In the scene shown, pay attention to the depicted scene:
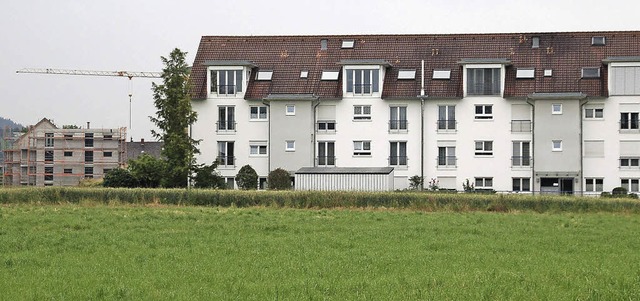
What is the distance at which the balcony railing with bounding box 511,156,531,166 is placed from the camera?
63.5 metres

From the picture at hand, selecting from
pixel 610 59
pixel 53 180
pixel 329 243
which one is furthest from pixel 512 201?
pixel 53 180

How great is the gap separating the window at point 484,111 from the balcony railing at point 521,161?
11.3 ft

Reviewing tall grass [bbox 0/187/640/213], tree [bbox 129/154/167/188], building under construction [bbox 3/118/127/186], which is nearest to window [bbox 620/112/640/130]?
tall grass [bbox 0/187/640/213]

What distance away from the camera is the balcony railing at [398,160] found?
65.0m

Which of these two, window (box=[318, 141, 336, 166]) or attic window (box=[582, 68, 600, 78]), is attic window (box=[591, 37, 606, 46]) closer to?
attic window (box=[582, 68, 600, 78])

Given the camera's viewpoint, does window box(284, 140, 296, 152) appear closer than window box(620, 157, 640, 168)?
No

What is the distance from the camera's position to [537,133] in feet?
206

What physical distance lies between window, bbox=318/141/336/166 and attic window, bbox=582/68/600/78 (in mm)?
18717

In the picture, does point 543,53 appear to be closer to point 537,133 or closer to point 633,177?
point 537,133

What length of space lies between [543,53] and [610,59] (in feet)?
18.0

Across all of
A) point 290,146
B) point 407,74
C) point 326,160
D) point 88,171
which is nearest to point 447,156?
point 407,74

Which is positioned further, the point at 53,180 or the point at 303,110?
the point at 53,180

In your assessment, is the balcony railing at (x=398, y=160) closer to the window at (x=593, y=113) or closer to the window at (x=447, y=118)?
the window at (x=447, y=118)

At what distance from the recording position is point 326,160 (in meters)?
65.9
